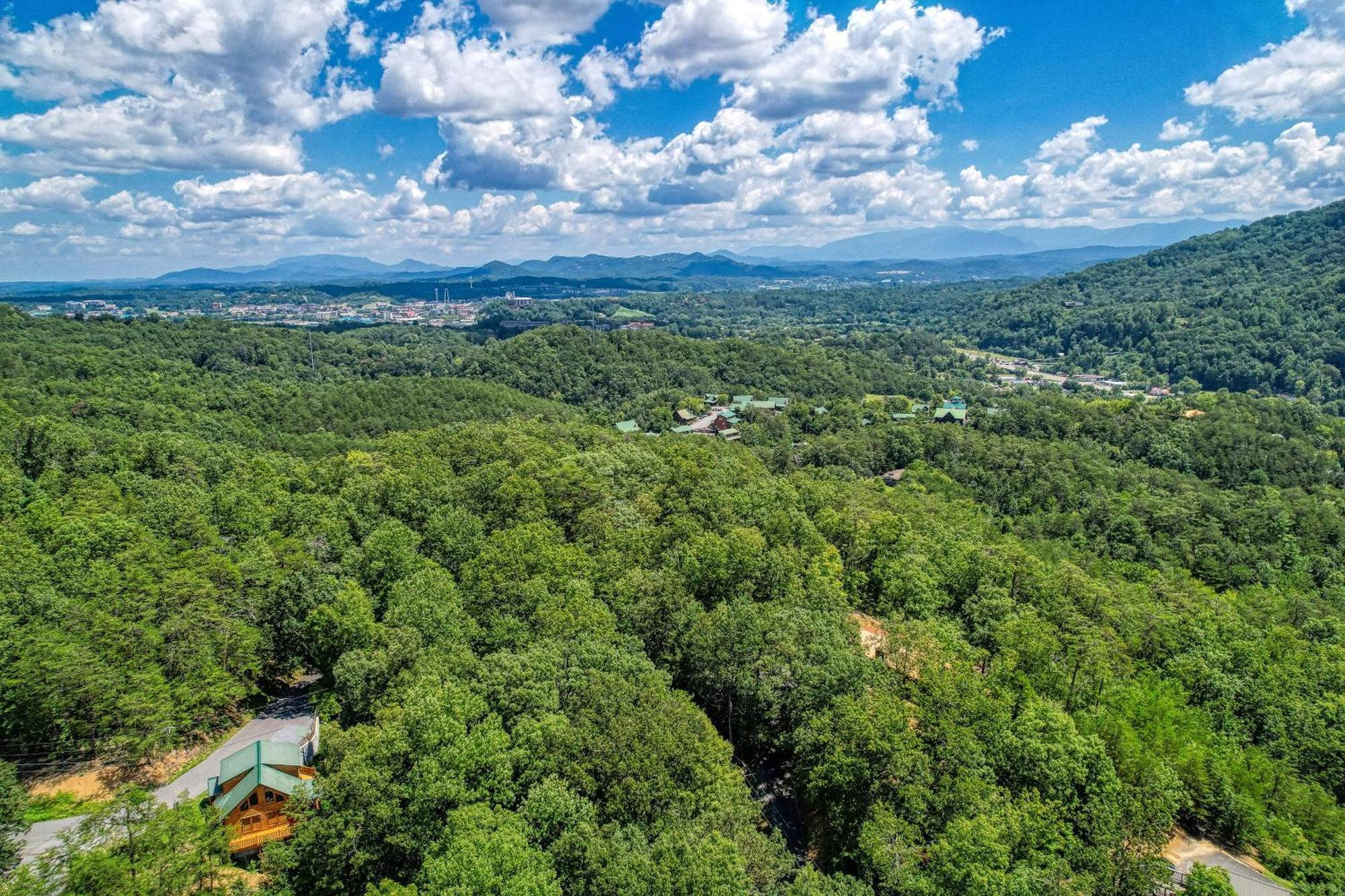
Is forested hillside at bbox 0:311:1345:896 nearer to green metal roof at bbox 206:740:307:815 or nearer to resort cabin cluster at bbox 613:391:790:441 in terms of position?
green metal roof at bbox 206:740:307:815

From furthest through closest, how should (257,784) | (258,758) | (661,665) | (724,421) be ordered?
1. (724,421)
2. (661,665)
3. (258,758)
4. (257,784)

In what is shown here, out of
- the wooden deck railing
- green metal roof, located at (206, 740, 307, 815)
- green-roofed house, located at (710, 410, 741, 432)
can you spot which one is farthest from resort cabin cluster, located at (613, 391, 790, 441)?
the wooden deck railing

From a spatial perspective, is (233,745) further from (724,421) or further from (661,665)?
(724,421)

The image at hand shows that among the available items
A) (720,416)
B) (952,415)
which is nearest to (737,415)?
(720,416)

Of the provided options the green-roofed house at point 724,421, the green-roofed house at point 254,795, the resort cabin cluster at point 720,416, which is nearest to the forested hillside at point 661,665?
the green-roofed house at point 254,795

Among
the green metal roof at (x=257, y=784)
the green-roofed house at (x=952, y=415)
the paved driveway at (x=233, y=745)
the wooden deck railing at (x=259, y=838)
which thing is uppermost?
the green metal roof at (x=257, y=784)

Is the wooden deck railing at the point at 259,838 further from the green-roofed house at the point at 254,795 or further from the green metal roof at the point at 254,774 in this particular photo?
the green metal roof at the point at 254,774

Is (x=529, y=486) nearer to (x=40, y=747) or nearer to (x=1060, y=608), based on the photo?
(x=40, y=747)
